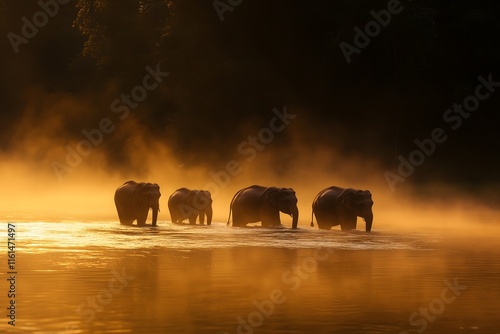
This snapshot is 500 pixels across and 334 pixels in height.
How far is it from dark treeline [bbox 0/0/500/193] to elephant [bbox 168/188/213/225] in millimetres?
12142

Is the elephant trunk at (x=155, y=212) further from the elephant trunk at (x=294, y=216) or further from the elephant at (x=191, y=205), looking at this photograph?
the elephant trunk at (x=294, y=216)

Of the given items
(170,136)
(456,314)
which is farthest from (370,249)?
(170,136)

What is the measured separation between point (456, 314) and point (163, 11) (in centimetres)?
4845

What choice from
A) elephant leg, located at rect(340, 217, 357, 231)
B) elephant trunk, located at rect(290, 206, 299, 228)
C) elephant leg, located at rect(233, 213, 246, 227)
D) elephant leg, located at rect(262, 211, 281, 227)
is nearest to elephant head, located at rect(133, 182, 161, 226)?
elephant leg, located at rect(233, 213, 246, 227)

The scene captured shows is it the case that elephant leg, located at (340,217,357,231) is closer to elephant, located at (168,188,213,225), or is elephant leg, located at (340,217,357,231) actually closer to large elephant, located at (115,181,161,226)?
elephant, located at (168,188,213,225)

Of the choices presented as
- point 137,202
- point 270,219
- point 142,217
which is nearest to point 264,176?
point 270,219

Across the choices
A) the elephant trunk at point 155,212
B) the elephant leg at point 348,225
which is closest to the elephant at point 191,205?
the elephant trunk at point 155,212

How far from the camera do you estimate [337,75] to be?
52875 mm

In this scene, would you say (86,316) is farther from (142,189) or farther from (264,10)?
(264,10)

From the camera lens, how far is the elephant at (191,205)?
130 feet

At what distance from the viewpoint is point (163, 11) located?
6519 centimetres

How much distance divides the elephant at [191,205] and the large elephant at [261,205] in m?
0.80

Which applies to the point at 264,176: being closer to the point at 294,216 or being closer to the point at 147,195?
the point at 147,195

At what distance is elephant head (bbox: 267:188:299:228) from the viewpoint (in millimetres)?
37781
